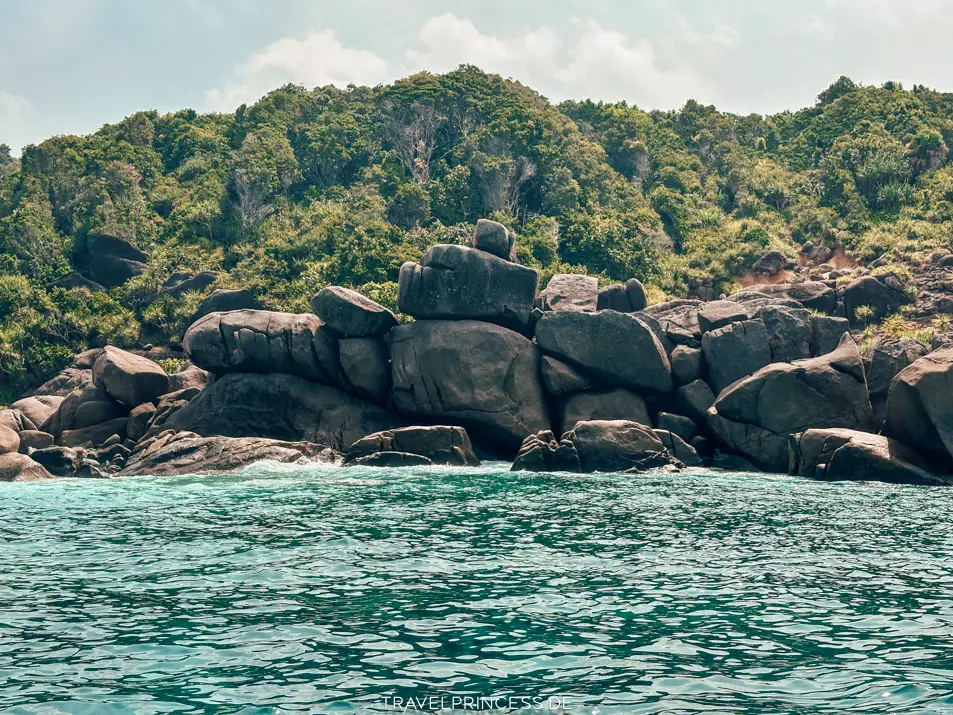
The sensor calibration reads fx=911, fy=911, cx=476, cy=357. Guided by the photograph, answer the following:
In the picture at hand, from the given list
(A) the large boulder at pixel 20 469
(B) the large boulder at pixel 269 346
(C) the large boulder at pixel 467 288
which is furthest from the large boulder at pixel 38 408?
(C) the large boulder at pixel 467 288

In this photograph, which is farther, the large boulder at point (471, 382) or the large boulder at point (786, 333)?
the large boulder at point (786, 333)

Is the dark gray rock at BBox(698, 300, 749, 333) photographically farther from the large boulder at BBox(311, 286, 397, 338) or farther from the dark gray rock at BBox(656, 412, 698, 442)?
the large boulder at BBox(311, 286, 397, 338)

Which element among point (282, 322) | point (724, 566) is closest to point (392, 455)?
point (282, 322)

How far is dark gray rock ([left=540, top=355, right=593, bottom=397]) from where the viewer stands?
43.6 m

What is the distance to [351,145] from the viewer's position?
9694cm

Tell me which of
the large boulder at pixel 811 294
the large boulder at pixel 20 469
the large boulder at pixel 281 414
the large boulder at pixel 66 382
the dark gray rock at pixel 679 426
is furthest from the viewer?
the large boulder at pixel 66 382

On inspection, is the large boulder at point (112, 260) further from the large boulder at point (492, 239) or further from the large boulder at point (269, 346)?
the large boulder at point (492, 239)

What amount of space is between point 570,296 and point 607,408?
1014 cm

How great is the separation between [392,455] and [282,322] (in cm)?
1024

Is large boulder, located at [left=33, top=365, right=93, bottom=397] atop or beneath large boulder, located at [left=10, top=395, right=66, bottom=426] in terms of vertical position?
atop

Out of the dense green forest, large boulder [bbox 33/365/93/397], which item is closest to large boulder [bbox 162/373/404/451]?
large boulder [bbox 33/365/93/397]

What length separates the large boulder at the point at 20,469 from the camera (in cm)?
3688

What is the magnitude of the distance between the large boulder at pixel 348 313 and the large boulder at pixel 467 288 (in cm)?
185

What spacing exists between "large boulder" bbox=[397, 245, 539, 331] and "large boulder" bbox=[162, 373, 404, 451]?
19.5 feet
